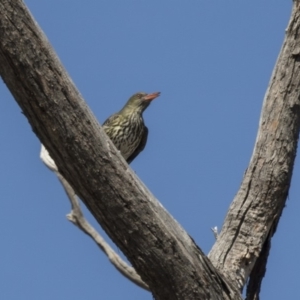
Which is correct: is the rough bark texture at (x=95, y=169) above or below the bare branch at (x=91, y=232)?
below

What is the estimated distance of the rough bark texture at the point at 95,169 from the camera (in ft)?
11.6

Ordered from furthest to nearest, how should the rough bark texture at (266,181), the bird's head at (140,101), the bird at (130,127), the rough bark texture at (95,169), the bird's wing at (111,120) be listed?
the bird's head at (140,101) → the bird's wing at (111,120) → the bird at (130,127) → the rough bark texture at (266,181) → the rough bark texture at (95,169)

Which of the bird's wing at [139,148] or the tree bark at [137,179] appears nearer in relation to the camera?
the tree bark at [137,179]

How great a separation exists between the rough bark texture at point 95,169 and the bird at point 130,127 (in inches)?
244

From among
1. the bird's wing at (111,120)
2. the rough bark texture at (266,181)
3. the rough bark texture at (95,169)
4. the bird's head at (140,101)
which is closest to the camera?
the rough bark texture at (95,169)

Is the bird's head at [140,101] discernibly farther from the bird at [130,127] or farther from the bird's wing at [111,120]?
the bird's wing at [111,120]

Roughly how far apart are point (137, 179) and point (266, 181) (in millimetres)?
1226

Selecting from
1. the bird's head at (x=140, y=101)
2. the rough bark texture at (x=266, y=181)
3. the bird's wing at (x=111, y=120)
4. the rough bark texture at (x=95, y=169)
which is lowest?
the rough bark texture at (x=95, y=169)

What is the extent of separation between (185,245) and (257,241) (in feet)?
3.31

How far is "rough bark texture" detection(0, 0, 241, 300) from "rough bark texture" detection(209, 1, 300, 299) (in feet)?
2.36

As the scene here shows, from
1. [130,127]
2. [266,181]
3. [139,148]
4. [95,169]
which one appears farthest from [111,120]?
[95,169]

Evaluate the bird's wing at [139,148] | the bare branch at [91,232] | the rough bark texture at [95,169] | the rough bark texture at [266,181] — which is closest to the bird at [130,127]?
the bird's wing at [139,148]

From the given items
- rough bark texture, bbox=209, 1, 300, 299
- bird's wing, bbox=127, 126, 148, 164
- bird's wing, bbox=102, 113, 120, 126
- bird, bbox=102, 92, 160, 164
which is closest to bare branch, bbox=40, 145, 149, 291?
rough bark texture, bbox=209, 1, 300, 299

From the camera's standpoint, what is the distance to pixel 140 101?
451 inches
